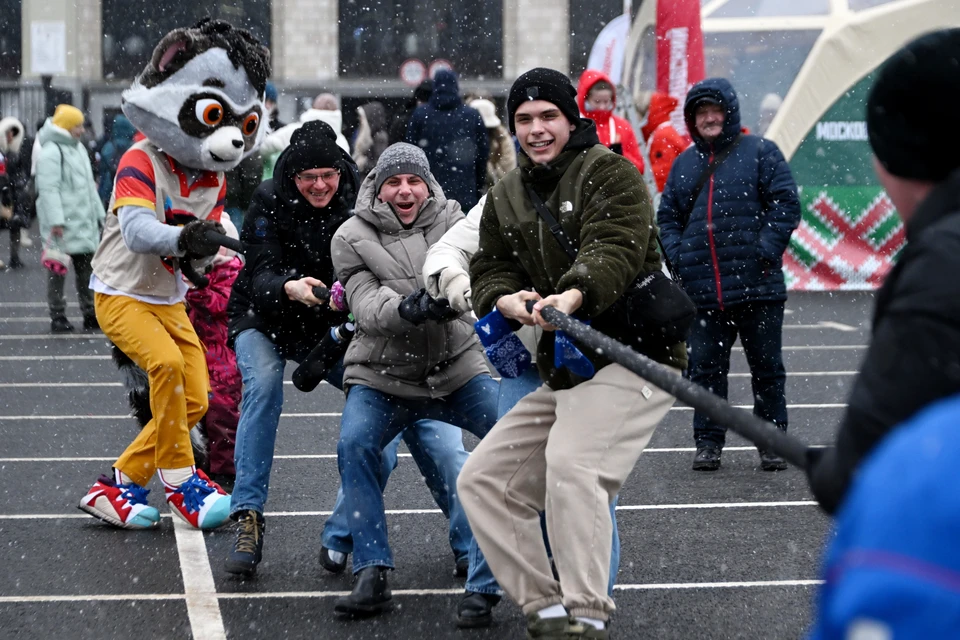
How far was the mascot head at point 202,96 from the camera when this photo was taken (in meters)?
5.93

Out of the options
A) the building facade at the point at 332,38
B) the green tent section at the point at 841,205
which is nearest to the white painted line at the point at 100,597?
the green tent section at the point at 841,205

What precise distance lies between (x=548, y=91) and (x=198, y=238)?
6.55 ft

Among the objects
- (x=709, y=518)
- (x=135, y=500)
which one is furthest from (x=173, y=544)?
(x=709, y=518)

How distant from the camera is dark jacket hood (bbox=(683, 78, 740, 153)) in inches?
282

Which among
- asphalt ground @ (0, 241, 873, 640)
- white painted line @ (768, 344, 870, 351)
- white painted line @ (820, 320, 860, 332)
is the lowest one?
asphalt ground @ (0, 241, 873, 640)

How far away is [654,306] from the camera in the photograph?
4.09 meters

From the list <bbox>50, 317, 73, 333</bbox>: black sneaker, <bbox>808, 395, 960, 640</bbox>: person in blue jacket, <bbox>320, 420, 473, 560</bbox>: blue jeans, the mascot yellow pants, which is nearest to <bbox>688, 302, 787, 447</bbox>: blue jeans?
<bbox>320, 420, 473, 560</bbox>: blue jeans

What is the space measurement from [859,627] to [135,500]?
5.33m

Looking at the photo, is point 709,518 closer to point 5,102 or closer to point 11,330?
point 11,330

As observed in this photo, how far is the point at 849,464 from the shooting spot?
1.98m

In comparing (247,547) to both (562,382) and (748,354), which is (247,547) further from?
(748,354)

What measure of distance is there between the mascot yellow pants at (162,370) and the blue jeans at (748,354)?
9.05 feet

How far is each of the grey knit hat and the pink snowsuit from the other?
2.13 m

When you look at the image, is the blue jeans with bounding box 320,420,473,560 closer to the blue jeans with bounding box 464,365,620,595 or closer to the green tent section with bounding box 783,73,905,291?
the blue jeans with bounding box 464,365,620,595
